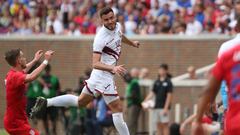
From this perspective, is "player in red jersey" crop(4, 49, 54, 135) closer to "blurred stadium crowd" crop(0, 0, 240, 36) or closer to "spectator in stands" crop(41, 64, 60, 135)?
"spectator in stands" crop(41, 64, 60, 135)

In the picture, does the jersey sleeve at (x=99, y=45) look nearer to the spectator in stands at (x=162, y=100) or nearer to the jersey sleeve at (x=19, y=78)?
the jersey sleeve at (x=19, y=78)

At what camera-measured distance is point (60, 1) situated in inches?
1129

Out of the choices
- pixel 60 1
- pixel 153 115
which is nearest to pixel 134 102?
pixel 153 115

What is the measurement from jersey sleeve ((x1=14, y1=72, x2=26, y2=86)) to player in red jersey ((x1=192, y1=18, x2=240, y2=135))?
4531 mm

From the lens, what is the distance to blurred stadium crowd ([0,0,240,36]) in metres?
25.6

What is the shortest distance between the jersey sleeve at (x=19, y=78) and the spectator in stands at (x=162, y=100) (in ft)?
30.9

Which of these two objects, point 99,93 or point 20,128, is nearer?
point 20,128

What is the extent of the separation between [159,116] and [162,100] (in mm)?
417

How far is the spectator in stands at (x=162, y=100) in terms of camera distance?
21391 millimetres

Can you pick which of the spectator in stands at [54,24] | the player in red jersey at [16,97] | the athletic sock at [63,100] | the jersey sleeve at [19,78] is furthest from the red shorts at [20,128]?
the spectator in stands at [54,24]

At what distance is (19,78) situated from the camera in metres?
12.1

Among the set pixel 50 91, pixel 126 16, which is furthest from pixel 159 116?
pixel 126 16

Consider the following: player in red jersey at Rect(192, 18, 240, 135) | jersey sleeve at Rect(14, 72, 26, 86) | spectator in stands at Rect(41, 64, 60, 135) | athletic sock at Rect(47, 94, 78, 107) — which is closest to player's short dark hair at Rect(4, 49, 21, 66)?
jersey sleeve at Rect(14, 72, 26, 86)

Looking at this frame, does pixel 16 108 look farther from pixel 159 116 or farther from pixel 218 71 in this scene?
pixel 159 116
